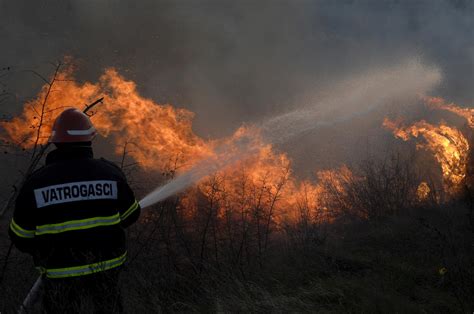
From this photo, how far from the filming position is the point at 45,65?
1764cm

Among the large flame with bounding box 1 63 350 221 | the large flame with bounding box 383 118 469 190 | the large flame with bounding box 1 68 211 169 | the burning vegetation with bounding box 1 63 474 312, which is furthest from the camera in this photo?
the large flame with bounding box 383 118 469 190

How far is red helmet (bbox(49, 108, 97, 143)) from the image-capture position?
2.81 m

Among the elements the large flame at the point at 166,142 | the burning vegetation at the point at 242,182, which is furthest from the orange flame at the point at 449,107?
the large flame at the point at 166,142

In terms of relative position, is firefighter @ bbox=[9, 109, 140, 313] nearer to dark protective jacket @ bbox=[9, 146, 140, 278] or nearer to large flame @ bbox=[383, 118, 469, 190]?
dark protective jacket @ bbox=[9, 146, 140, 278]

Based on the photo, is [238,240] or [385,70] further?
[385,70]

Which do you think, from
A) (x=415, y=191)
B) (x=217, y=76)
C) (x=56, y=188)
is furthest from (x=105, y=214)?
(x=217, y=76)

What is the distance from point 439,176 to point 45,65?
1757 centimetres

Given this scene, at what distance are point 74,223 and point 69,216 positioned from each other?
0.06 metres

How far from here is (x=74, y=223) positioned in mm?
2629

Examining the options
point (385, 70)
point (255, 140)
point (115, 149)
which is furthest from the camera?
point (385, 70)

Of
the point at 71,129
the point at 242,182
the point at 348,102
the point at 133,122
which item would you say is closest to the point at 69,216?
→ the point at 71,129

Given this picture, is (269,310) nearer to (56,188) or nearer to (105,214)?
(105,214)

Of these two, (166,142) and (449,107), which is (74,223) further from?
(449,107)

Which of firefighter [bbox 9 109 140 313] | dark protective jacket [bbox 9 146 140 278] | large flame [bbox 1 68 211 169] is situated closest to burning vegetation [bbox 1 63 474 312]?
large flame [bbox 1 68 211 169]
